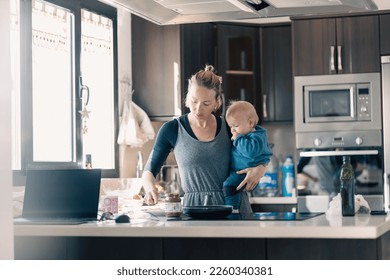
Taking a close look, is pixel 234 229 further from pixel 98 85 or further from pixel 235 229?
pixel 98 85

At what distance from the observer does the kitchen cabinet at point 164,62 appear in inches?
196

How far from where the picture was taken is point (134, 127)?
16.1ft

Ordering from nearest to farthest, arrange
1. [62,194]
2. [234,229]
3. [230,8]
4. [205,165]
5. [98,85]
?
[234,229], [62,194], [205,165], [230,8], [98,85]

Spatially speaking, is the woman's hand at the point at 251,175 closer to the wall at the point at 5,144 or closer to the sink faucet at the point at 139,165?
the wall at the point at 5,144

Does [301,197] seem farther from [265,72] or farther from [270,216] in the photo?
[270,216]

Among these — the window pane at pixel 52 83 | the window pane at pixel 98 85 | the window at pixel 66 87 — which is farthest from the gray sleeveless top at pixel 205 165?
the window pane at pixel 98 85

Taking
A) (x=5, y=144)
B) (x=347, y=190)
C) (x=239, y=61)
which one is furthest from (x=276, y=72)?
(x=5, y=144)

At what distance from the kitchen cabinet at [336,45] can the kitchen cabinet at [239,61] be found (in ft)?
1.36

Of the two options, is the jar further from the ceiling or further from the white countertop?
the ceiling

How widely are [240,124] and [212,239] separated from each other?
684mm

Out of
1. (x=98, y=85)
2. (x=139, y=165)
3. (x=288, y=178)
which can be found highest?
(x=98, y=85)
